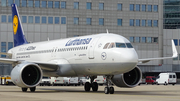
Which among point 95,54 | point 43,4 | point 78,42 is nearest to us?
point 95,54

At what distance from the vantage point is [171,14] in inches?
3327

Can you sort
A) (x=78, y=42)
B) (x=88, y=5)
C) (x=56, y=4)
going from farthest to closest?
(x=88, y=5), (x=56, y=4), (x=78, y=42)

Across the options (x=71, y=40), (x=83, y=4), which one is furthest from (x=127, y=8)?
(x=71, y=40)

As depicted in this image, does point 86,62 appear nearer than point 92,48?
No

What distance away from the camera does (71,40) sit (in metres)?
30.9

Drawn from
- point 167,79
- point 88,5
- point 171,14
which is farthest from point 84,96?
point 171,14

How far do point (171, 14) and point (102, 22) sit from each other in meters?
18.8

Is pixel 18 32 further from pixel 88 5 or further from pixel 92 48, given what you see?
pixel 88 5

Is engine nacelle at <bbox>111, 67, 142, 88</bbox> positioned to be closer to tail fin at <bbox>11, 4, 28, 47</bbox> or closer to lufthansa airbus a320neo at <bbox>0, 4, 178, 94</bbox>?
lufthansa airbus a320neo at <bbox>0, 4, 178, 94</bbox>

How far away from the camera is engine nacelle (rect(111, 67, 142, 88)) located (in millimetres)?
29202

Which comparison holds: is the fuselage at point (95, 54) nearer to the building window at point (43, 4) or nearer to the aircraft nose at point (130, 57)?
the aircraft nose at point (130, 57)

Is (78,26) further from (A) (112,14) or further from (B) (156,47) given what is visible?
(B) (156,47)

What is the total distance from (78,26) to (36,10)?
31.5 ft

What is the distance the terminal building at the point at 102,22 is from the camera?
234 feet
